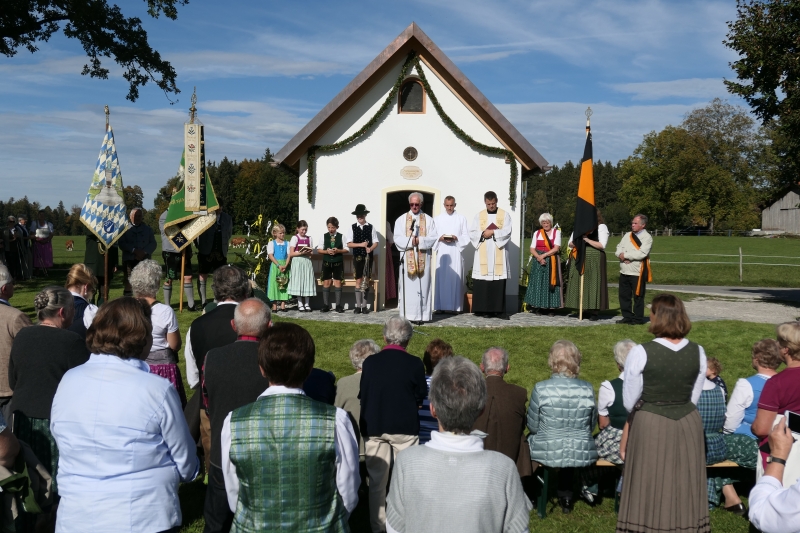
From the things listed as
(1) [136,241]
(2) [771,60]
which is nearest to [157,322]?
(1) [136,241]

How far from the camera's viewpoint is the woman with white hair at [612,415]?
5262mm

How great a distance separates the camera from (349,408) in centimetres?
518

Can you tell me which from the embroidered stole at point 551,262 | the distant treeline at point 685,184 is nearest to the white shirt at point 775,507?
the embroidered stole at point 551,262

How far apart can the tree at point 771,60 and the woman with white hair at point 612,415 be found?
41.1ft

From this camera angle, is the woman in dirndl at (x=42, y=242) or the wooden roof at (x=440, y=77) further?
the woman in dirndl at (x=42, y=242)

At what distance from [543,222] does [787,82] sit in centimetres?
698

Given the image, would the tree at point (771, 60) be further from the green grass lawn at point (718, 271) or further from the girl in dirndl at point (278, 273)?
the girl in dirndl at point (278, 273)

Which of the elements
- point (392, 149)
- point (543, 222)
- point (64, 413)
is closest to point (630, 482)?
point (64, 413)

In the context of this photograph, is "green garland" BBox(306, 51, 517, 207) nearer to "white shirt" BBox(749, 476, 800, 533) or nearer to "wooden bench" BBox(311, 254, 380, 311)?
"wooden bench" BBox(311, 254, 380, 311)

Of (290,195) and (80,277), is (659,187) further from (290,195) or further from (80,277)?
(80,277)

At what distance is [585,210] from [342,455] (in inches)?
409

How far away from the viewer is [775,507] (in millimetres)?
2416

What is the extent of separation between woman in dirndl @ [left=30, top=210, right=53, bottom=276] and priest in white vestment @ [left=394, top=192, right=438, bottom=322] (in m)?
12.1

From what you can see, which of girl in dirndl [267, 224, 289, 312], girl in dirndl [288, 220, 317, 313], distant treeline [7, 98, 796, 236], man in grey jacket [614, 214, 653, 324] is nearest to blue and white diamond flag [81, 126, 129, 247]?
girl in dirndl [267, 224, 289, 312]
